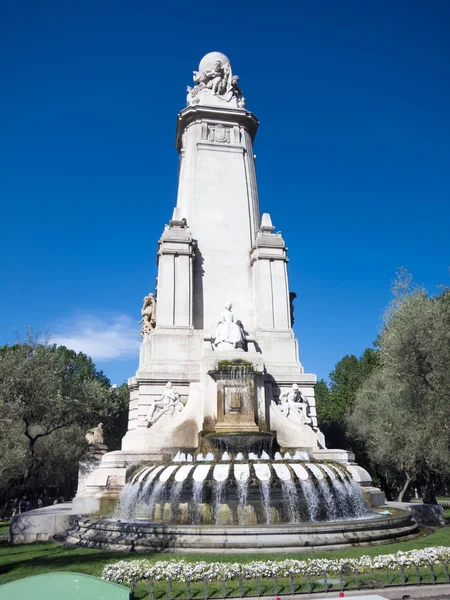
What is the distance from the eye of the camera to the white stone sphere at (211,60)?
29391 mm

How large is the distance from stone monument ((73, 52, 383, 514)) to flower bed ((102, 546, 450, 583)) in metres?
6.53

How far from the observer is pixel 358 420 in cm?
3591

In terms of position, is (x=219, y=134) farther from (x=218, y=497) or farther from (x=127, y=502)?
(x=218, y=497)

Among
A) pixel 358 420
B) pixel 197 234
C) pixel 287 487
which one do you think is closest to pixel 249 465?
pixel 287 487

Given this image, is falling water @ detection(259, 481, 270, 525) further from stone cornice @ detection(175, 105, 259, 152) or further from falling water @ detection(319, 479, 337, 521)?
stone cornice @ detection(175, 105, 259, 152)

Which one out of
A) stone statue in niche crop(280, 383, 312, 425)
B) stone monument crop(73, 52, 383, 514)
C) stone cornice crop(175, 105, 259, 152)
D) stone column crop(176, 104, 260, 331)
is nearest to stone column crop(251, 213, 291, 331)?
stone monument crop(73, 52, 383, 514)

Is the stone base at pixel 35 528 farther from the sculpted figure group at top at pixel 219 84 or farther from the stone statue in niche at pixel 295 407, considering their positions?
the sculpted figure group at top at pixel 219 84

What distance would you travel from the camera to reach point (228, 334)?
20750 mm

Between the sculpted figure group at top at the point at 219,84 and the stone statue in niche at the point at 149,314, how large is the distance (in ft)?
39.0

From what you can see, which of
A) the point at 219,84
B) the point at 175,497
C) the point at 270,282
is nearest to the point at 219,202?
the point at 270,282

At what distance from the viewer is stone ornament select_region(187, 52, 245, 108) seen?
93.2 ft

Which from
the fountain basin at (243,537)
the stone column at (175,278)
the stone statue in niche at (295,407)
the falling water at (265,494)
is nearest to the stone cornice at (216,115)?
the stone column at (175,278)

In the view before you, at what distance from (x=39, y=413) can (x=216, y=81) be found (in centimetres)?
2031

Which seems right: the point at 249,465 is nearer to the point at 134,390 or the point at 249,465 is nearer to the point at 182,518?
the point at 182,518
